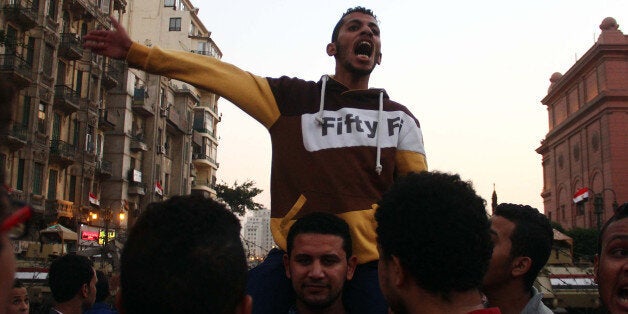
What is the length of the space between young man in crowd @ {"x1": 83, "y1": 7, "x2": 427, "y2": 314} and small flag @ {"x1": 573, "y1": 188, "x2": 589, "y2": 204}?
60.5 meters

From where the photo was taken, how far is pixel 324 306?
4.20m

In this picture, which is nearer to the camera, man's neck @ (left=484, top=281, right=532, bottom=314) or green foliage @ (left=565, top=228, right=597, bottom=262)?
man's neck @ (left=484, top=281, right=532, bottom=314)

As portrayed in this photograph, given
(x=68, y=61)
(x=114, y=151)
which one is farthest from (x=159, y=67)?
(x=114, y=151)

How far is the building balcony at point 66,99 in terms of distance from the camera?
116 ft

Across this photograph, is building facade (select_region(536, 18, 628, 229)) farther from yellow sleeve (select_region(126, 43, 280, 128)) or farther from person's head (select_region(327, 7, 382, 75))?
yellow sleeve (select_region(126, 43, 280, 128))

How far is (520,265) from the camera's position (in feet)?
14.3

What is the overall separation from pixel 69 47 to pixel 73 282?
31.6 m

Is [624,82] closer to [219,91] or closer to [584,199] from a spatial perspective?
[584,199]

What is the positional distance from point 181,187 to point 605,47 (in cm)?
3850

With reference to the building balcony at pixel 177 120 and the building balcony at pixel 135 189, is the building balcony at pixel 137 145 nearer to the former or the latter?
the building balcony at pixel 135 189

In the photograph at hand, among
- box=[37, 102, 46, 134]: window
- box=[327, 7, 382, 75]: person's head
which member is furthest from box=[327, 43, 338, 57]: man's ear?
box=[37, 102, 46, 134]: window

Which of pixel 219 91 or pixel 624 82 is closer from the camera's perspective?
pixel 219 91

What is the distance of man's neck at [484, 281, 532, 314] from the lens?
169 inches

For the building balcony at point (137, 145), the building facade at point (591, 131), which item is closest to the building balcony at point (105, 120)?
the building balcony at point (137, 145)
